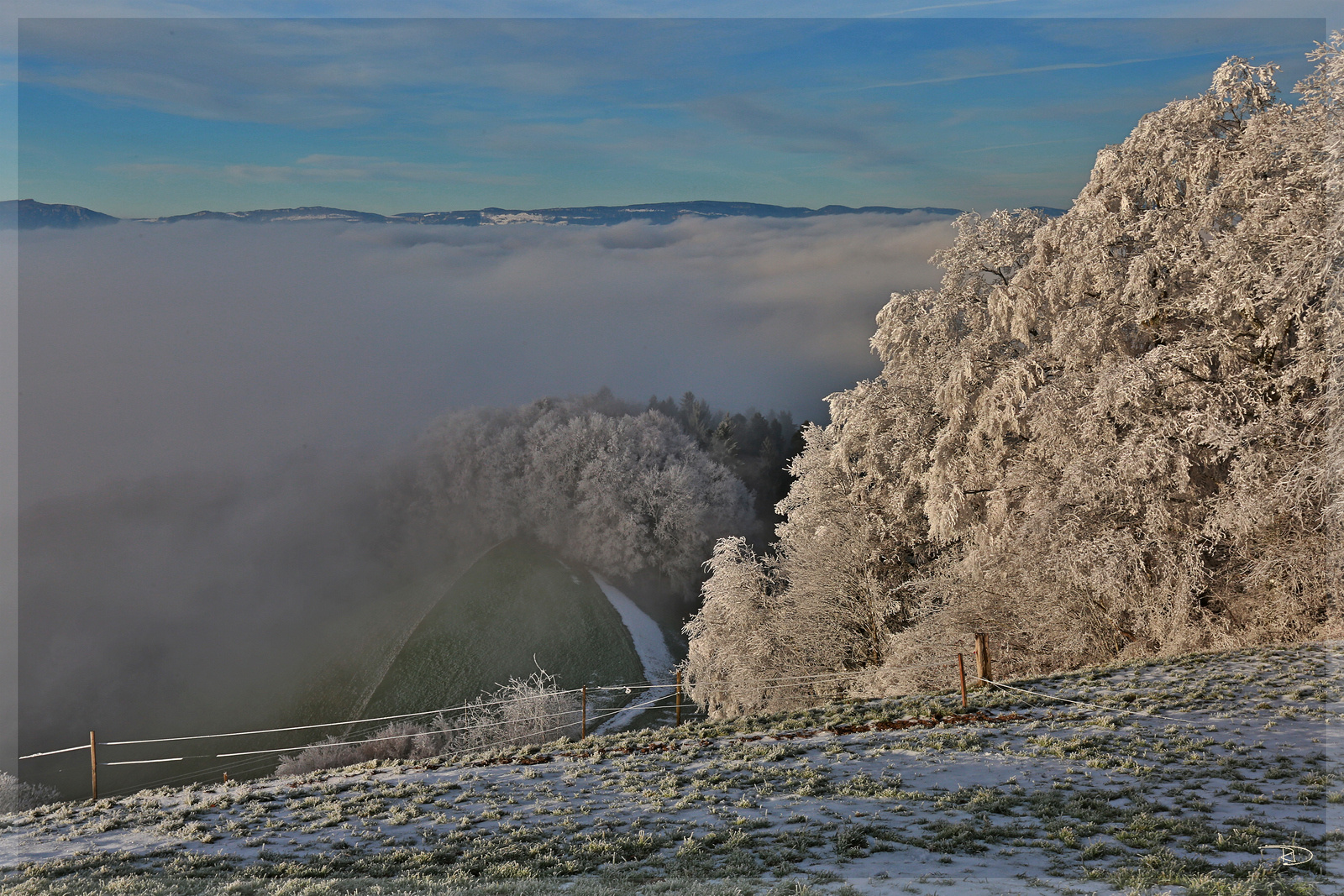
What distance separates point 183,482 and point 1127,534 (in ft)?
294

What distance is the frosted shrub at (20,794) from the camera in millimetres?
43719

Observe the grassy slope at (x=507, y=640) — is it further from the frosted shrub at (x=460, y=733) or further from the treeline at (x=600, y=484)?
the frosted shrub at (x=460, y=733)

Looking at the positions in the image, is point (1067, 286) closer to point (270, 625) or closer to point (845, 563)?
point (845, 563)

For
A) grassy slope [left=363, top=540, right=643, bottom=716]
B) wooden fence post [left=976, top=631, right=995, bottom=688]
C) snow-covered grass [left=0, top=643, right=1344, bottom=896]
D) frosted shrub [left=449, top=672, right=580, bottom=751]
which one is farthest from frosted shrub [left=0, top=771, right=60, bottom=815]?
wooden fence post [left=976, top=631, right=995, bottom=688]

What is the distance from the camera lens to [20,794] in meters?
45.4

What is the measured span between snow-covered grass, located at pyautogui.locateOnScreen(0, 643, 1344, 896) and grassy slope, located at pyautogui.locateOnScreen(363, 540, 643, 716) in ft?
156

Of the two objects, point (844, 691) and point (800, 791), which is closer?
point (800, 791)

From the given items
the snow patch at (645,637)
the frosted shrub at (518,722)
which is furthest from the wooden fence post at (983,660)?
the snow patch at (645,637)

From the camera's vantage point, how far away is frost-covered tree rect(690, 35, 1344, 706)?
600 inches

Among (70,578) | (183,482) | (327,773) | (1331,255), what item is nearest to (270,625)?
(70,578)

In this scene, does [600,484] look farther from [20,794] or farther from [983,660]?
[983,660]

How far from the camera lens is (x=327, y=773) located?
12.5 m

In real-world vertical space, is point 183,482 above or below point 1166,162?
below

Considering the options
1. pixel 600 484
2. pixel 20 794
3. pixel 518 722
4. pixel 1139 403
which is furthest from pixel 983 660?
pixel 600 484
